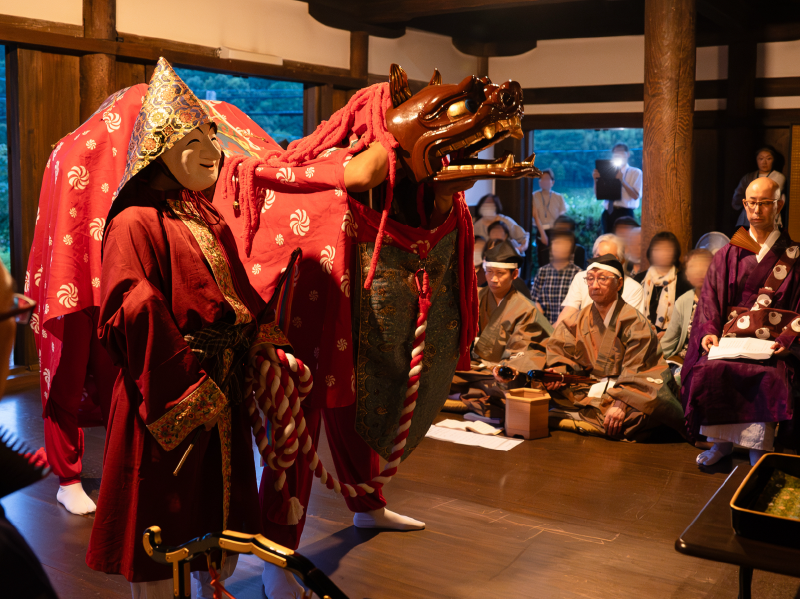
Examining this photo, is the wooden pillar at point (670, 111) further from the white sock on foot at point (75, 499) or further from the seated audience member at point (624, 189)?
the white sock on foot at point (75, 499)

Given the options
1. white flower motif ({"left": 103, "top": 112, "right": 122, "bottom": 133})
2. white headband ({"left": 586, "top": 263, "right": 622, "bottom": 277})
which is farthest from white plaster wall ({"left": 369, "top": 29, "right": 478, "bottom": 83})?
white flower motif ({"left": 103, "top": 112, "right": 122, "bottom": 133})

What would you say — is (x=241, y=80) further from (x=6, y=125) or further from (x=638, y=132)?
(x=638, y=132)

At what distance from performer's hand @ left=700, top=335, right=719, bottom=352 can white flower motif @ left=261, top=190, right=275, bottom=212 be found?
246cm

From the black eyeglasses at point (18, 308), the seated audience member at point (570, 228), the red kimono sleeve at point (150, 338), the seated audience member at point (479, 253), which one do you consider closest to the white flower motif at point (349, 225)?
the red kimono sleeve at point (150, 338)

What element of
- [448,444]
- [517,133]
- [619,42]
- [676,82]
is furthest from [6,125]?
[619,42]

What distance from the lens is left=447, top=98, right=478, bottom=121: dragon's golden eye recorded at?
2.14 meters

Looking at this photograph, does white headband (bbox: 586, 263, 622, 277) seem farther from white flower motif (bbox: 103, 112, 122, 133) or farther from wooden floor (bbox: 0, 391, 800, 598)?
white flower motif (bbox: 103, 112, 122, 133)

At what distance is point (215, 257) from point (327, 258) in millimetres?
441

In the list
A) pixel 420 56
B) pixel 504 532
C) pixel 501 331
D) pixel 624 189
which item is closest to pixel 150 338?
pixel 504 532

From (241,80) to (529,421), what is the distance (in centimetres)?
547

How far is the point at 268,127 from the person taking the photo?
26.2 feet

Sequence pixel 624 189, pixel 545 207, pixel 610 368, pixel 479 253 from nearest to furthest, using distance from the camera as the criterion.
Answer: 1. pixel 610 368
2. pixel 479 253
3. pixel 624 189
4. pixel 545 207

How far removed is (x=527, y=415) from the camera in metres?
4.14

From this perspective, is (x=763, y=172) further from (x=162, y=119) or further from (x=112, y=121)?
(x=162, y=119)
